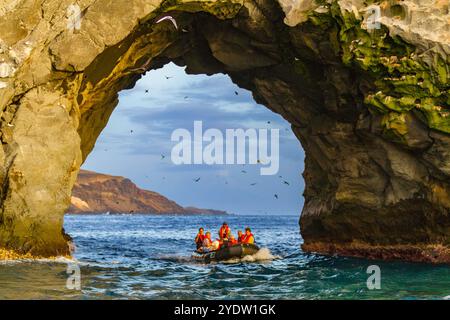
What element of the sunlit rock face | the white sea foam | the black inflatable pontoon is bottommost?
the white sea foam

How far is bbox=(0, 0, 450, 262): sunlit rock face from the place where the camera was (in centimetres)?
2088

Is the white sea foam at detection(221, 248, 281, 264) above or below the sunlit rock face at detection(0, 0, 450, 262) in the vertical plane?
below

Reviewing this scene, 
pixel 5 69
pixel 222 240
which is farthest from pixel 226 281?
pixel 5 69

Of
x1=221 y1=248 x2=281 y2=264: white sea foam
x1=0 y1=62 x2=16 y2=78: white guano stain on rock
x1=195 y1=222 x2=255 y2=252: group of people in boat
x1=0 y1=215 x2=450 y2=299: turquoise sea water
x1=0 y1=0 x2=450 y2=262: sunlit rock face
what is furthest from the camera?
x1=195 y1=222 x2=255 y2=252: group of people in boat

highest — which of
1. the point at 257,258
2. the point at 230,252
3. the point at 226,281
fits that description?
the point at 230,252

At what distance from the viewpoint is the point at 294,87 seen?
2731 cm

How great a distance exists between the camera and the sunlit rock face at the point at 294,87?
20.9m

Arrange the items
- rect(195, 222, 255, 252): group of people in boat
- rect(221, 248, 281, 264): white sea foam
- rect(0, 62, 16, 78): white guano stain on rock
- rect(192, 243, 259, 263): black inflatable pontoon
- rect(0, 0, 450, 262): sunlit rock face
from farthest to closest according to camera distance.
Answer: rect(195, 222, 255, 252): group of people in boat < rect(221, 248, 281, 264): white sea foam < rect(192, 243, 259, 263): black inflatable pontoon < rect(0, 0, 450, 262): sunlit rock face < rect(0, 62, 16, 78): white guano stain on rock

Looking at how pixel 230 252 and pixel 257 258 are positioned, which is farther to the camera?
pixel 257 258

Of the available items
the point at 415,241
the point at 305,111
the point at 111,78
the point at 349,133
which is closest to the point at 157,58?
the point at 111,78

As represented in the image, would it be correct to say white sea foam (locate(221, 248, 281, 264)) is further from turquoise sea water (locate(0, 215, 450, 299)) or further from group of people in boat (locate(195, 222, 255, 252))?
group of people in boat (locate(195, 222, 255, 252))

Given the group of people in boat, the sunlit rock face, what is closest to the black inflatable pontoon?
the group of people in boat

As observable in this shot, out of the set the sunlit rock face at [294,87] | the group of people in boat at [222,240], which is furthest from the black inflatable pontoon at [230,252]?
the sunlit rock face at [294,87]

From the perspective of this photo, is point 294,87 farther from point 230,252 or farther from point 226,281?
point 226,281
